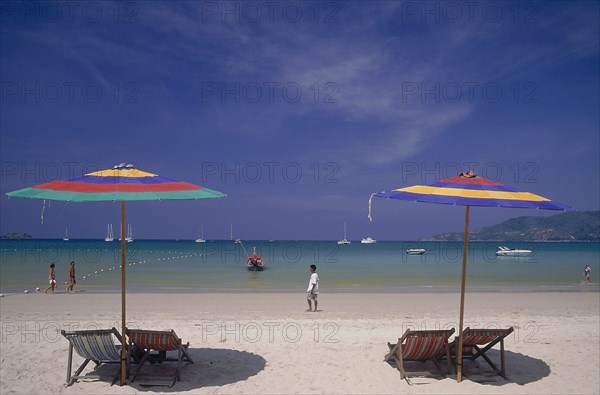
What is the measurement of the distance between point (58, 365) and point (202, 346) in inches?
88.4

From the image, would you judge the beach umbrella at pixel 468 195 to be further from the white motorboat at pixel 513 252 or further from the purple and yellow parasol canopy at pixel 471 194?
the white motorboat at pixel 513 252

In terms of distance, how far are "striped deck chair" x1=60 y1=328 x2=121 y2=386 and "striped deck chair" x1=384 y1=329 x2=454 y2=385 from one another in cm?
368

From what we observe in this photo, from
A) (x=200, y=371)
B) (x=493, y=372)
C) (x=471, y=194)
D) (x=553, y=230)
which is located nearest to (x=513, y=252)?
(x=493, y=372)

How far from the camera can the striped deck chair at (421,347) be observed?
6.21 metres

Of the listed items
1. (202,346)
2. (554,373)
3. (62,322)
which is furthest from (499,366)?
(62,322)

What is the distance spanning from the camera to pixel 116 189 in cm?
513

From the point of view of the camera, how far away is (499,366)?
22.9 ft

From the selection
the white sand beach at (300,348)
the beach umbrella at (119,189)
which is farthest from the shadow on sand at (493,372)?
the beach umbrella at (119,189)

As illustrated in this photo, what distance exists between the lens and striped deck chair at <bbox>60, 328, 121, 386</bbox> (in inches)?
229

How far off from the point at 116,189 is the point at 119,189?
33 millimetres

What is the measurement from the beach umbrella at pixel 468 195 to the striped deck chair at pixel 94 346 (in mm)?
3820

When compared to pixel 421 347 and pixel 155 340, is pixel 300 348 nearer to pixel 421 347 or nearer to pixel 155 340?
pixel 421 347

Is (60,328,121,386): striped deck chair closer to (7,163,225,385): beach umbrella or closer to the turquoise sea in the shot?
(7,163,225,385): beach umbrella

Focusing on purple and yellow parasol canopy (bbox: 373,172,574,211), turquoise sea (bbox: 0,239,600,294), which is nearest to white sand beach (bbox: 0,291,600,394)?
purple and yellow parasol canopy (bbox: 373,172,574,211)
